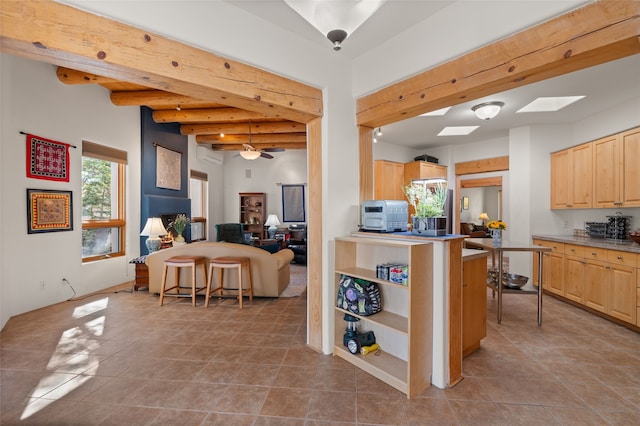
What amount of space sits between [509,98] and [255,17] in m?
3.30

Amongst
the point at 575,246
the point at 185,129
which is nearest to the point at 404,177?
the point at 575,246

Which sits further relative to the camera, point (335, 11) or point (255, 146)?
point (255, 146)

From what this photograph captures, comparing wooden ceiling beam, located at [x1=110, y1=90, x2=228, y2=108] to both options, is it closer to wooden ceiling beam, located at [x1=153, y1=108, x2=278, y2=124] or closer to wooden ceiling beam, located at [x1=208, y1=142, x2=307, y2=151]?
wooden ceiling beam, located at [x1=153, y1=108, x2=278, y2=124]

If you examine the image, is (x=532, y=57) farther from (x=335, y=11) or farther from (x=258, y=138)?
(x=258, y=138)

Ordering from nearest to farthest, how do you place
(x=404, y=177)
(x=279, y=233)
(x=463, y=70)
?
(x=463, y=70) → (x=404, y=177) → (x=279, y=233)

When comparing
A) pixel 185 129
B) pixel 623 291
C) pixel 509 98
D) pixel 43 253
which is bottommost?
pixel 623 291

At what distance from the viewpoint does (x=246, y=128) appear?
600 cm

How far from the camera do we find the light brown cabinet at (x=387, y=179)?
5.44 m

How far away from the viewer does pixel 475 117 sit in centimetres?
431

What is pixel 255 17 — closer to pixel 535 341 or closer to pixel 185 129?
pixel 535 341

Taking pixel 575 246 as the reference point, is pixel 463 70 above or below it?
above

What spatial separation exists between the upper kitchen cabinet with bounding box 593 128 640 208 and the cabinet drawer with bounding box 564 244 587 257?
68cm

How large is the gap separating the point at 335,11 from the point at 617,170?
4.43 m

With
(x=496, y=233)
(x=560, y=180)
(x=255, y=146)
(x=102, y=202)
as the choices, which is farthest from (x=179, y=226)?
(x=560, y=180)
